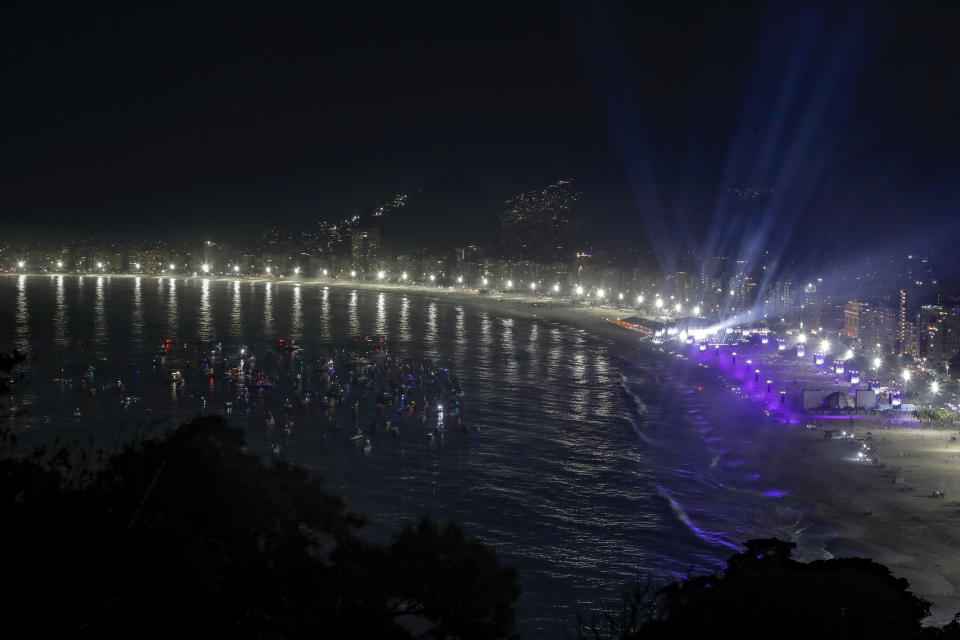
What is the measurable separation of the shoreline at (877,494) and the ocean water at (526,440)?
473 mm

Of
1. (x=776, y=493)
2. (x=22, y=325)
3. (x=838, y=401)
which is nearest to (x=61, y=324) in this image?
(x=22, y=325)

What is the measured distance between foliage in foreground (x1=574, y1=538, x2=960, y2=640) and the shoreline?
5824 mm

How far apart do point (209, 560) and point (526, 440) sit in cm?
1556

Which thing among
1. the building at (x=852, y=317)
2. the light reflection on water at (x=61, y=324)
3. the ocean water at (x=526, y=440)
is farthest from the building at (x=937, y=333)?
the light reflection on water at (x=61, y=324)

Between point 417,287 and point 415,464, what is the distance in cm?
8103

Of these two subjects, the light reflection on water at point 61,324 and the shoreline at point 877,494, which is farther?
the light reflection on water at point 61,324

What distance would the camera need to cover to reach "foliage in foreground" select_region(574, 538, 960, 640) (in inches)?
218

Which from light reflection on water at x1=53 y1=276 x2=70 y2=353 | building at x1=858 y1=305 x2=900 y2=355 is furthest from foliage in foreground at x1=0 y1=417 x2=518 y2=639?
building at x1=858 y1=305 x2=900 y2=355

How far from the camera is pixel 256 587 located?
5.79 metres

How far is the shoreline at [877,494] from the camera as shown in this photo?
12773mm

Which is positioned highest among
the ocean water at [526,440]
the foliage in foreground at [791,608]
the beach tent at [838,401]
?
the foliage in foreground at [791,608]

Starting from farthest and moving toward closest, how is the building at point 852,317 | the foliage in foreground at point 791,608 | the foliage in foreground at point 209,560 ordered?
1. the building at point 852,317
2. the foliage in foreground at point 791,608
3. the foliage in foreground at point 209,560

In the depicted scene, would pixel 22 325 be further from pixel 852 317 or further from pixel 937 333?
pixel 852 317

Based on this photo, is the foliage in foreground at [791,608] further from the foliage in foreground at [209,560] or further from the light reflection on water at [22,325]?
the light reflection on water at [22,325]
